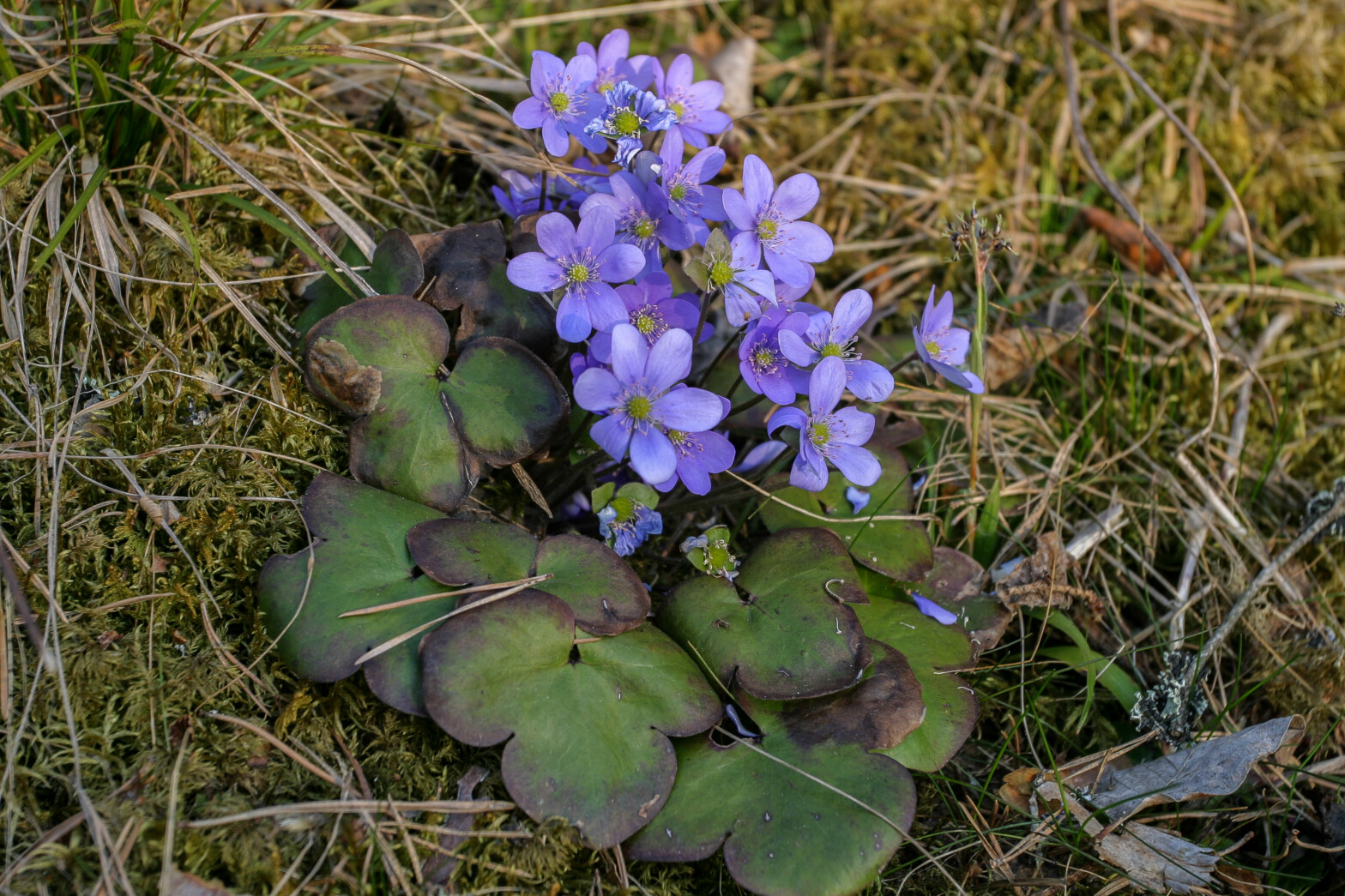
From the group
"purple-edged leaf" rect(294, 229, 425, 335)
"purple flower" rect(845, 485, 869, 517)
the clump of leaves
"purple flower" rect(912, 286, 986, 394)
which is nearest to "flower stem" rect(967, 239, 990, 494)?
"purple flower" rect(912, 286, 986, 394)

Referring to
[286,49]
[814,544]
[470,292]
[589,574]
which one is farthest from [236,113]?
[814,544]

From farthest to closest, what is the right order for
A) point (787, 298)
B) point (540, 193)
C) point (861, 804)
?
1. point (540, 193)
2. point (787, 298)
3. point (861, 804)

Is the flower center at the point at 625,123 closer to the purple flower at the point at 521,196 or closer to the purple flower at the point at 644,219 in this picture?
the purple flower at the point at 644,219

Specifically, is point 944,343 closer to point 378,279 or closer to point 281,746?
point 378,279

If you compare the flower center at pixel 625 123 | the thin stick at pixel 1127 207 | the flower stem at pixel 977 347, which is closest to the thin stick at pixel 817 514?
the flower stem at pixel 977 347

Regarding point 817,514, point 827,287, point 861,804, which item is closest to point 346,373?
point 817,514

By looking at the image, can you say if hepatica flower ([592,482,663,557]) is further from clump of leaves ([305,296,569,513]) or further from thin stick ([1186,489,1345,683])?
thin stick ([1186,489,1345,683])
